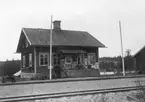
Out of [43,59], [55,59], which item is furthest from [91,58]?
[43,59]

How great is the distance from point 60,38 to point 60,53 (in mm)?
2649

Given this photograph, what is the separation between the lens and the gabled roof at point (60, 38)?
27.0 metres

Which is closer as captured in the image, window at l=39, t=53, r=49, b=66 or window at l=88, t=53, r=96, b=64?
window at l=39, t=53, r=49, b=66

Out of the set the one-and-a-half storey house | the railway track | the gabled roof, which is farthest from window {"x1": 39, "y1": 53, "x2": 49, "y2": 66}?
the railway track

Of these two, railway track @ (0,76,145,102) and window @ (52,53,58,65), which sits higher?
window @ (52,53,58,65)

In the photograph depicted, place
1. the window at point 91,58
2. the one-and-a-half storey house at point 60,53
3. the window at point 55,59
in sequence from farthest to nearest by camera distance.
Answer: the window at point 91,58 → the window at point 55,59 → the one-and-a-half storey house at point 60,53

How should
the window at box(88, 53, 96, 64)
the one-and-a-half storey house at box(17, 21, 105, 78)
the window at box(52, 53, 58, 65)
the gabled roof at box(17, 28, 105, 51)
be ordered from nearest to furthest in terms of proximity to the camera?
the one-and-a-half storey house at box(17, 21, 105, 78)
the gabled roof at box(17, 28, 105, 51)
the window at box(52, 53, 58, 65)
the window at box(88, 53, 96, 64)

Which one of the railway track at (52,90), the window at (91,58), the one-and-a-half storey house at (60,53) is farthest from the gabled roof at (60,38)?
the railway track at (52,90)

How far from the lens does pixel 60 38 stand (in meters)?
29.0

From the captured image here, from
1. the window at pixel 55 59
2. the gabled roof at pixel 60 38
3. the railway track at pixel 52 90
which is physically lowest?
the railway track at pixel 52 90

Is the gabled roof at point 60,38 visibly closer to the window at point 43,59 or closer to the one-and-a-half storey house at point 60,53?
the one-and-a-half storey house at point 60,53

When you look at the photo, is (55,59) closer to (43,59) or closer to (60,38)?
(43,59)

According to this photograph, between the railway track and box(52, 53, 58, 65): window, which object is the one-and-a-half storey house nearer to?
box(52, 53, 58, 65): window

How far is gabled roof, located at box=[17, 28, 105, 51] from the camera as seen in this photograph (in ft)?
88.5
